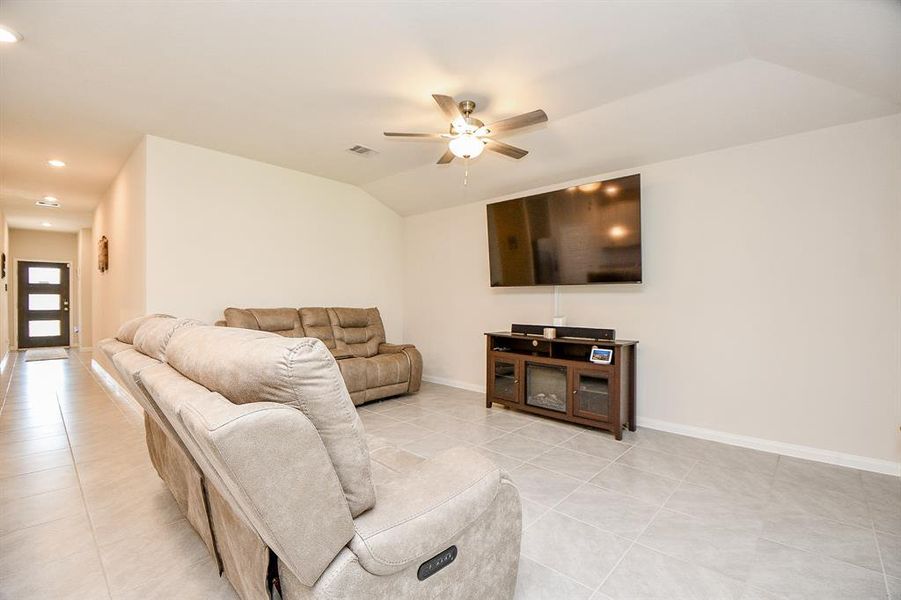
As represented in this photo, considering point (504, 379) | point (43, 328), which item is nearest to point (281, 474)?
point (504, 379)

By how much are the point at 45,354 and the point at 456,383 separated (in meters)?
8.44

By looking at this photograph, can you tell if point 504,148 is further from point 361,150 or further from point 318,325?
point 318,325

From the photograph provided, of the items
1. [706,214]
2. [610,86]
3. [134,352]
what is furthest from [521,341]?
[134,352]

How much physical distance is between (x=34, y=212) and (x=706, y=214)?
399 inches

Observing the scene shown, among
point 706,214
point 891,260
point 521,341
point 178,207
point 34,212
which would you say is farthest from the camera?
point 34,212

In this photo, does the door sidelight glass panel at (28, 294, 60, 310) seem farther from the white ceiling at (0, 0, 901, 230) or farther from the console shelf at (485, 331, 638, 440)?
the console shelf at (485, 331, 638, 440)

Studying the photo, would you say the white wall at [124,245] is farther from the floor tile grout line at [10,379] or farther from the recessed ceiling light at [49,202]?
the floor tile grout line at [10,379]

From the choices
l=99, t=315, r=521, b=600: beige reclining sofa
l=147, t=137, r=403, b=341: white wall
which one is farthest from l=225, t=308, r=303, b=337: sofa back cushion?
l=99, t=315, r=521, b=600: beige reclining sofa

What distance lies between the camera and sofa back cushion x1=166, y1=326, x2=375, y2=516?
0.97 m

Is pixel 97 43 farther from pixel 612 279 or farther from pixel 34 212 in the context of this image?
pixel 34 212

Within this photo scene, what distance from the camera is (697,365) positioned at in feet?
11.2

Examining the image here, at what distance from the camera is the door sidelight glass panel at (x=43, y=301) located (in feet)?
29.6

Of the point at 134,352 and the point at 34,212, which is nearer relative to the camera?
the point at 134,352

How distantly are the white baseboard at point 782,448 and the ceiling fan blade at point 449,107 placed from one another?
303 cm
